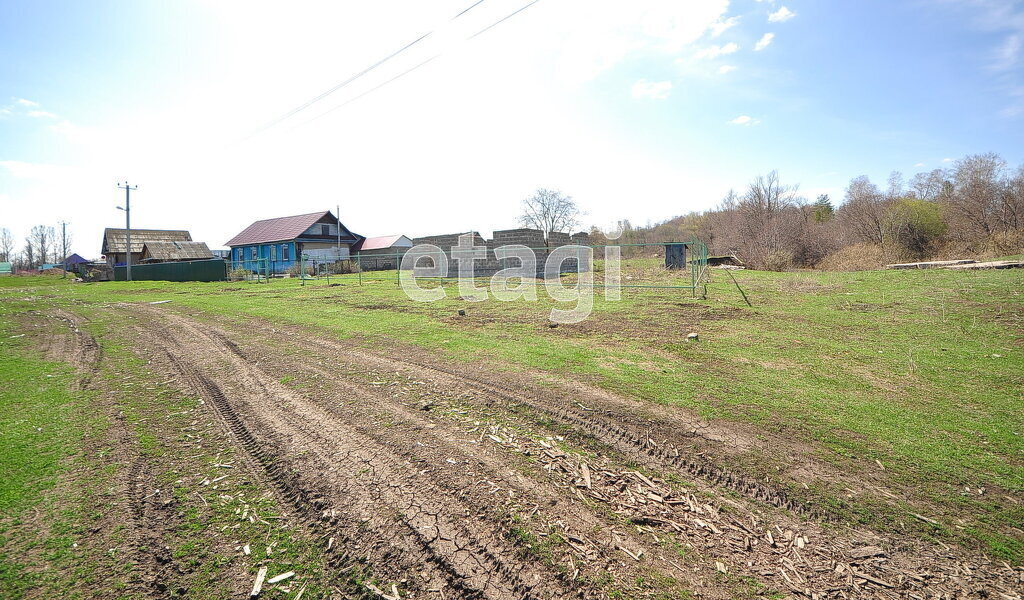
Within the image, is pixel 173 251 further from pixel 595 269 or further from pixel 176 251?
pixel 595 269

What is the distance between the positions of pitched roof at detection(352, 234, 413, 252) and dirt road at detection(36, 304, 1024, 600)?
1667 inches

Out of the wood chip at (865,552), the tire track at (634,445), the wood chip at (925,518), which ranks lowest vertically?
the wood chip at (865,552)

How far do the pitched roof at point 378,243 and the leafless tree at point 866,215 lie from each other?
4015cm

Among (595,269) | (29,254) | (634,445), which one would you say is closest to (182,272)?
(595,269)

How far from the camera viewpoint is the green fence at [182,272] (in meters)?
30.5

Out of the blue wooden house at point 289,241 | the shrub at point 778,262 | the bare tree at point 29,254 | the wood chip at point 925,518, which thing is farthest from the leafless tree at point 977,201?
the bare tree at point 29,254

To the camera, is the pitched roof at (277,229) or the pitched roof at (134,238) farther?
the pitched roof at (134,238)

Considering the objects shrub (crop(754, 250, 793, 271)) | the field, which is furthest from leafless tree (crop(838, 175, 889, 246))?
the field

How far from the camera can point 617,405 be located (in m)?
4.43

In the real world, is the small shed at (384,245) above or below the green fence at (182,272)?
above

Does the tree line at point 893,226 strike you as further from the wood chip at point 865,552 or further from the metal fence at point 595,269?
the wood chip at point 865,552

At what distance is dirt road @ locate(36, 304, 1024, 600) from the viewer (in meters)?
2.14

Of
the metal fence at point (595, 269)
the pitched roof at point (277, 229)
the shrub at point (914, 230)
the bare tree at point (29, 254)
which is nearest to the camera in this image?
the metal fence at point (595, 269)

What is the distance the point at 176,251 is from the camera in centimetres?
4269
